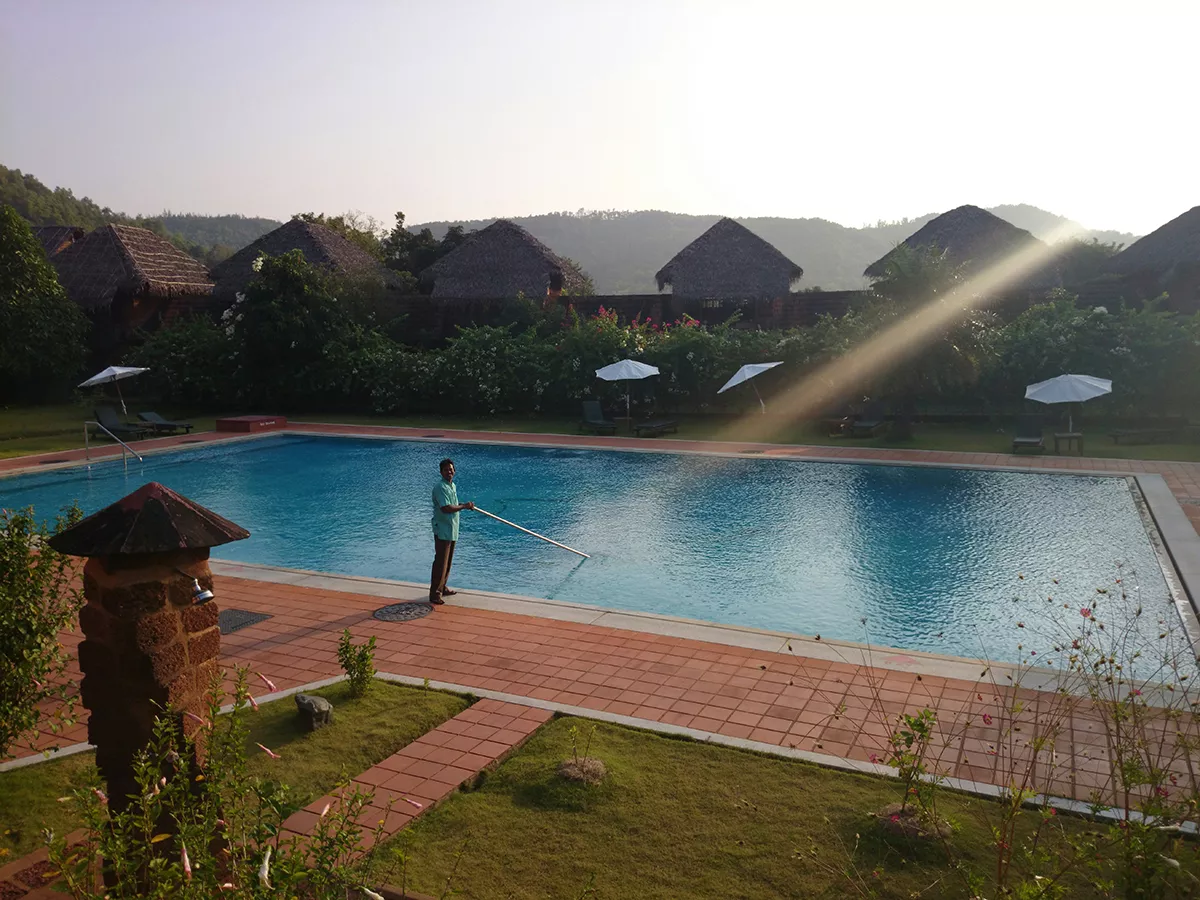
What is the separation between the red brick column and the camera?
3561 millimetres

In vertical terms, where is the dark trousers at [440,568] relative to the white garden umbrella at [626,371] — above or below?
below

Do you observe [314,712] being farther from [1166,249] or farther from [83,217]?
[83,217]

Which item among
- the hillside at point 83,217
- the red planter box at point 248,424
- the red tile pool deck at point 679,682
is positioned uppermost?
the hillside at point 83,217

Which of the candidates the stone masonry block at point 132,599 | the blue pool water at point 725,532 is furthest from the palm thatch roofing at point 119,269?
the stone masonry block at point 132,599

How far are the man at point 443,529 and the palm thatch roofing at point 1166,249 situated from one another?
25.8 meters

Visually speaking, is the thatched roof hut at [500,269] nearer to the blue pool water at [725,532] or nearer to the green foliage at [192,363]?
the green foliage at [192,363]

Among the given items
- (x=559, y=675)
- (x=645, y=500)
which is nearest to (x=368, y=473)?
(x=645, y=500)

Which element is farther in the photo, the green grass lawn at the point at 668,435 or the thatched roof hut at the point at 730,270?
the thatched roof hut at the point at 730,270

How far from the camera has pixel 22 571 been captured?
4.54 m

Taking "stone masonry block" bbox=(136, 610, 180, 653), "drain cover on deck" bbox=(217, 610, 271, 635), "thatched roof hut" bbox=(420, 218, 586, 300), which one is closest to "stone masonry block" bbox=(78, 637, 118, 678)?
"stone masonry block" bbox=(136, 610, 180, 653)

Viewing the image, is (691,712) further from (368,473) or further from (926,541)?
(368,473)

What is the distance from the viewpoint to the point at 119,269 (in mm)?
31078

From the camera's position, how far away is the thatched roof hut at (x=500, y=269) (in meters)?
31.8

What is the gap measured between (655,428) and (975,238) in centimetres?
1480
